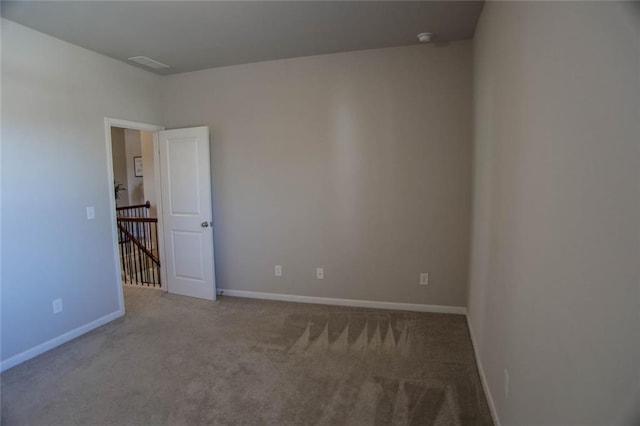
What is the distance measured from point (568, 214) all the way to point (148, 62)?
13.4ft

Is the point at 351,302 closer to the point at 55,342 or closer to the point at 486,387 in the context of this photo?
the point at 486,387

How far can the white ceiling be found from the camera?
2.55 metres

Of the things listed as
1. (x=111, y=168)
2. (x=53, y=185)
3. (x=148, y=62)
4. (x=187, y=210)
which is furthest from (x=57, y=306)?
(x=148, y=62)

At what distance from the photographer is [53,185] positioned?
304cm

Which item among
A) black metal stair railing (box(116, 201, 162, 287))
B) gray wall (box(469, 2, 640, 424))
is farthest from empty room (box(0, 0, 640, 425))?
black metal stair railing (box(116, 201, 162, 287))

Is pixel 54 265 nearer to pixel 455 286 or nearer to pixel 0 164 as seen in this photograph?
pixel 0 164

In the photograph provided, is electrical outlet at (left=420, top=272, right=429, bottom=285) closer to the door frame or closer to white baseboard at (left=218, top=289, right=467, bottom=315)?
white baseboard at (left=218, top=289, right=467, bottom=315)

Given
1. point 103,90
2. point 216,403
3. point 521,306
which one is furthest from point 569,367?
point 103,90

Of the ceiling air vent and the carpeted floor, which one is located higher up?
the ceiling air vent

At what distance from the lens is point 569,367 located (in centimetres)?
105

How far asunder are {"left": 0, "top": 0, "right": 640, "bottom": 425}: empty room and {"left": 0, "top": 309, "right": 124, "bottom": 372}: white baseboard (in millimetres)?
16

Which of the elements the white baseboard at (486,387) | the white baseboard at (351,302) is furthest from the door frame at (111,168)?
the white baseboard at (486,387)

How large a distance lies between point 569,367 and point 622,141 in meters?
0.70

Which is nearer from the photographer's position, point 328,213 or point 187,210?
point 328,213
